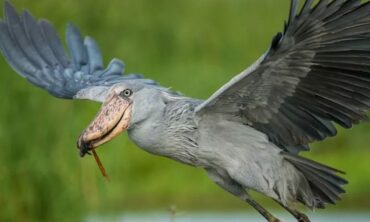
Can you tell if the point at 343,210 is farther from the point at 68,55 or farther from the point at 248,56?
the point at 68,55

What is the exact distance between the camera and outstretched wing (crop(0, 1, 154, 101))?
8.65 meters

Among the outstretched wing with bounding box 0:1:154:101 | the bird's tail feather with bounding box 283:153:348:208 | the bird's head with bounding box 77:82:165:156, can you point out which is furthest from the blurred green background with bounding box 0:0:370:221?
the bird's head with bounding box 77:82:165:156

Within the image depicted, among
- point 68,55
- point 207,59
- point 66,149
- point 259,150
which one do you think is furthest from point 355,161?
point 259,150

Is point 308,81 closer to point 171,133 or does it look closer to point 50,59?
point 171,133

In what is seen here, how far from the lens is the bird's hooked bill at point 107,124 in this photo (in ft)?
23.6

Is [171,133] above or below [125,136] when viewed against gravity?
above

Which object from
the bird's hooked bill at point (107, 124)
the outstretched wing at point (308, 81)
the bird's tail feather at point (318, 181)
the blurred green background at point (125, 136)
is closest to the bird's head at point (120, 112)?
the bird's hooked bill at point (107, 124)

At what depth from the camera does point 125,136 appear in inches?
442

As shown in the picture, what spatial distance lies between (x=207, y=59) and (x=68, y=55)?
8.02 meters

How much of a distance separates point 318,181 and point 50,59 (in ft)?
7.60

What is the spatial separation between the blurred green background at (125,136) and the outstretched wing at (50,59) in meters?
1.04

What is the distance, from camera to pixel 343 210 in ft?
46.7

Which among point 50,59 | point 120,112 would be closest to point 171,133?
point 120,112

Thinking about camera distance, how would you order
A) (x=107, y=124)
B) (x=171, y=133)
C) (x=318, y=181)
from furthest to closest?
(x=318, y=181)
(x=171, y=133)
(x=107, y=124)
